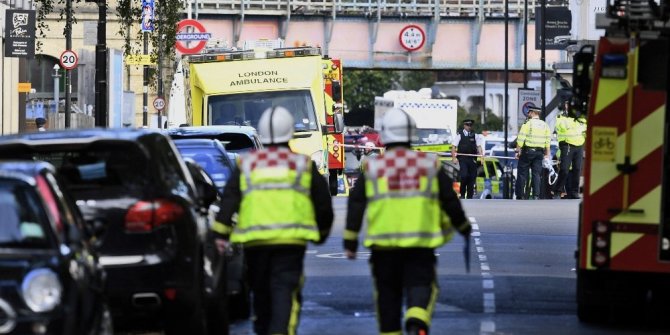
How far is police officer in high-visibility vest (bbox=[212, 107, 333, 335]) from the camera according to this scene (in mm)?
11297

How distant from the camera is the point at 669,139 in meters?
13.6

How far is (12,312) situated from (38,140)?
2982mm

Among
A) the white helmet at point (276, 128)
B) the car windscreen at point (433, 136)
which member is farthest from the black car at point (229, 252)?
the car windscreen at point (433, 136)

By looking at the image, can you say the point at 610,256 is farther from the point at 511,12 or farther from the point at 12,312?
the point at 511,12

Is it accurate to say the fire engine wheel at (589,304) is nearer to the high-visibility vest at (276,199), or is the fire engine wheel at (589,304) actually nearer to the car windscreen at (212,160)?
the high-visibility vest at (276,199)

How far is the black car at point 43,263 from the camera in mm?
9625

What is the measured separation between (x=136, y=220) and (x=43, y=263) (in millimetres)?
2184

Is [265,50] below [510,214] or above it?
above

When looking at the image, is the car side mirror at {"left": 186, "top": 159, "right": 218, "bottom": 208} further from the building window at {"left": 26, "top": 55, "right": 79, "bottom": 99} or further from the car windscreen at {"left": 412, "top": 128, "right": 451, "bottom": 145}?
the building window at {"left": 26, "top": 55, "right": 79, "bottom": 99}

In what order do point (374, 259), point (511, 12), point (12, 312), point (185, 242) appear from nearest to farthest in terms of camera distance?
point (12, 312) → point (374, 259) → point (185, 242) → point (511, 12)

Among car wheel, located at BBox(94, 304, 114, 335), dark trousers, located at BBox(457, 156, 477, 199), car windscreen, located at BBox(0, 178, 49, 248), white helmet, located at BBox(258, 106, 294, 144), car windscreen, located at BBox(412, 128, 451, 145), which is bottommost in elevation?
car windscreen, located at BBox(412, 128, 451, 145)

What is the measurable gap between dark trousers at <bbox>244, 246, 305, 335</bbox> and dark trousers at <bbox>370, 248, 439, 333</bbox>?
0.48 m

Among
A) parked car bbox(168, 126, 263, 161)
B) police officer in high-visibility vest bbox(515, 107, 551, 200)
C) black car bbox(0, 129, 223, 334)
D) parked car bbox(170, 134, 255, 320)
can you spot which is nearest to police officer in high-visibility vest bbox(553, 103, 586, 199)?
police officer in high-visibility vest bbox(515, 107, 551, 200)

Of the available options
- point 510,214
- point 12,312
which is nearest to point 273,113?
point 12,312
